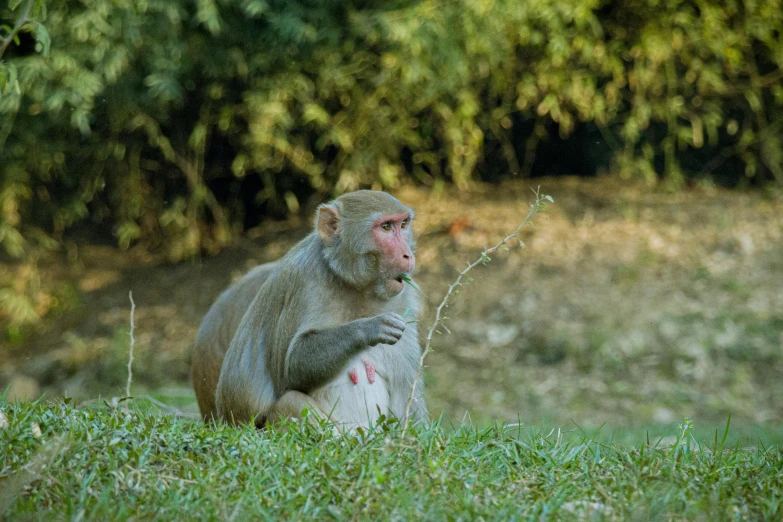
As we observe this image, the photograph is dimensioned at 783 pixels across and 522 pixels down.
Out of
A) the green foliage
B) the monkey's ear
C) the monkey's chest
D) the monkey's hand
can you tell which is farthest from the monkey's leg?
the green foliage

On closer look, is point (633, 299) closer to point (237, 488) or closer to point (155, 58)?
point (155, 58)

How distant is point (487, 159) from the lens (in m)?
12.0

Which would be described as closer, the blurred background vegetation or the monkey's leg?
the monkey's leg

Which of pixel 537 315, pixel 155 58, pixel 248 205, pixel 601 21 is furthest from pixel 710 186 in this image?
pixel 155 58

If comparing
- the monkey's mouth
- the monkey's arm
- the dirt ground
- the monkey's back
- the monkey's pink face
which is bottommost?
the dirt ground

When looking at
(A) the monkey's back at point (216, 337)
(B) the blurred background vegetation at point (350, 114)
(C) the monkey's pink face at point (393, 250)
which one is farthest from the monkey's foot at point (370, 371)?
(B) the blurred background vegetation at point (350, 114)

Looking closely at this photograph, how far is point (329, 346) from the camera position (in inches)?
181

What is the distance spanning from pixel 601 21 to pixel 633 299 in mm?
3352

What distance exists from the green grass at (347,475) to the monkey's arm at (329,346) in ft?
1.56

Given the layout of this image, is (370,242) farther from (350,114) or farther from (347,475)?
(350,114)

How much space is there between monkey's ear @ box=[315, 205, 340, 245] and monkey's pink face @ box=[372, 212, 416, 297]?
0.24m

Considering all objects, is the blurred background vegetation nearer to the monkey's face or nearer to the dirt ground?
the dirt ground

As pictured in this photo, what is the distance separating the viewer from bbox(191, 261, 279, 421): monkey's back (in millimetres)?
6344

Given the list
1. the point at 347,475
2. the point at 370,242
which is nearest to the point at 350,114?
the point at 370,242
